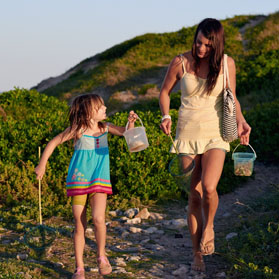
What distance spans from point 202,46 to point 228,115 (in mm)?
637

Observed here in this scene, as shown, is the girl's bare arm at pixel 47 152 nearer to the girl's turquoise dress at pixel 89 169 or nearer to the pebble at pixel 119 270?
the girl's turquoise dress at pixel 89 169

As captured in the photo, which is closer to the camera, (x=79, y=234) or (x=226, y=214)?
(x=79, y=234)

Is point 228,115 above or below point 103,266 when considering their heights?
above

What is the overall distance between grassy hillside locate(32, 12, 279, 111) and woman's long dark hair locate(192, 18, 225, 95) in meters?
13.1

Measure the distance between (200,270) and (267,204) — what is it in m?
2.26

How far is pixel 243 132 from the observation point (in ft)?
14.5

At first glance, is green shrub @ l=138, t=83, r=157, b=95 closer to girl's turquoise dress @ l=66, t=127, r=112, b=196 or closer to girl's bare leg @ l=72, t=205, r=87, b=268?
girl's turquoise dress @ l=66, t=127, r=112, b=196

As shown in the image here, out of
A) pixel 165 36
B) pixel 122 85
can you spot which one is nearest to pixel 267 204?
pixel 122 85

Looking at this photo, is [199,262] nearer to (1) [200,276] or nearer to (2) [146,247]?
(1) [200,276]

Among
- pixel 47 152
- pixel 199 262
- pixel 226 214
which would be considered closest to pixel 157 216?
pixel 226 214

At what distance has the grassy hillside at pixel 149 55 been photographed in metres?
21.2

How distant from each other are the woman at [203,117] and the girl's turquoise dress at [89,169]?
615 mm

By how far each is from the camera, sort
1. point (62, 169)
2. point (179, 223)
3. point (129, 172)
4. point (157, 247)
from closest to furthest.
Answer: point (157, 247), point (179, 223), point (129, 172), point (62, 169)

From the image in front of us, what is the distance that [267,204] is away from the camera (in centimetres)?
660
